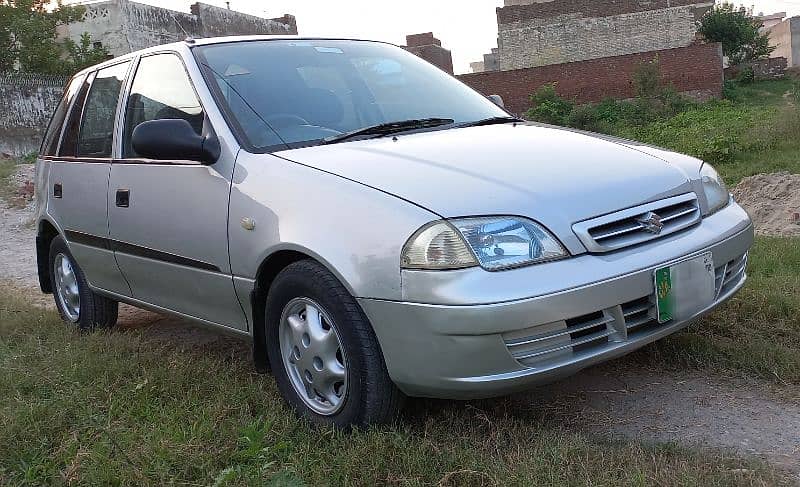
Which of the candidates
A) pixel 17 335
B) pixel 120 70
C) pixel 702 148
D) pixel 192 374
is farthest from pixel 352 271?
pixel 702 148

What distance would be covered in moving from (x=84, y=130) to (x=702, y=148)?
8.69 m

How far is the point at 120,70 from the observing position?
4316 mm

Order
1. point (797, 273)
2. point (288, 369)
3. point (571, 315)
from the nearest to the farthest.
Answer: point (571, 315), point (288, 369), point (797, 273)

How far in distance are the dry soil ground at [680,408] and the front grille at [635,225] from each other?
2.40 ft

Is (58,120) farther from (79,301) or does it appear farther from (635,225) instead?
(635,225)

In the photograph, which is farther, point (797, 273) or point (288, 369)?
point (797, 273)

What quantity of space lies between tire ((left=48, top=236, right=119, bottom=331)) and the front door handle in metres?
0.95

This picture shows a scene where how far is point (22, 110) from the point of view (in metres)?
18.8

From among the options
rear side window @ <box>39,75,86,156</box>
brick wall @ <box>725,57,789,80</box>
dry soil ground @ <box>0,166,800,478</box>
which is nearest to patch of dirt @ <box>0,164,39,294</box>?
rear side window @ <box>39,75,86,156</box>

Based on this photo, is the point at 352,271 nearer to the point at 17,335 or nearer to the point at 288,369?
the point at 288,369

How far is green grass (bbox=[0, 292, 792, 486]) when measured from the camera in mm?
2463

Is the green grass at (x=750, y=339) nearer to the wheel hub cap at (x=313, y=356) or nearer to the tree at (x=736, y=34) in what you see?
the wheel hub cap at (x=313, y=356)

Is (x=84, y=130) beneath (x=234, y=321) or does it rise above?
above

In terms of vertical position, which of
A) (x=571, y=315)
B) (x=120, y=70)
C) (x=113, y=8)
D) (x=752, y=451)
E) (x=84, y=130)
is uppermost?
(x=113, y=8)
